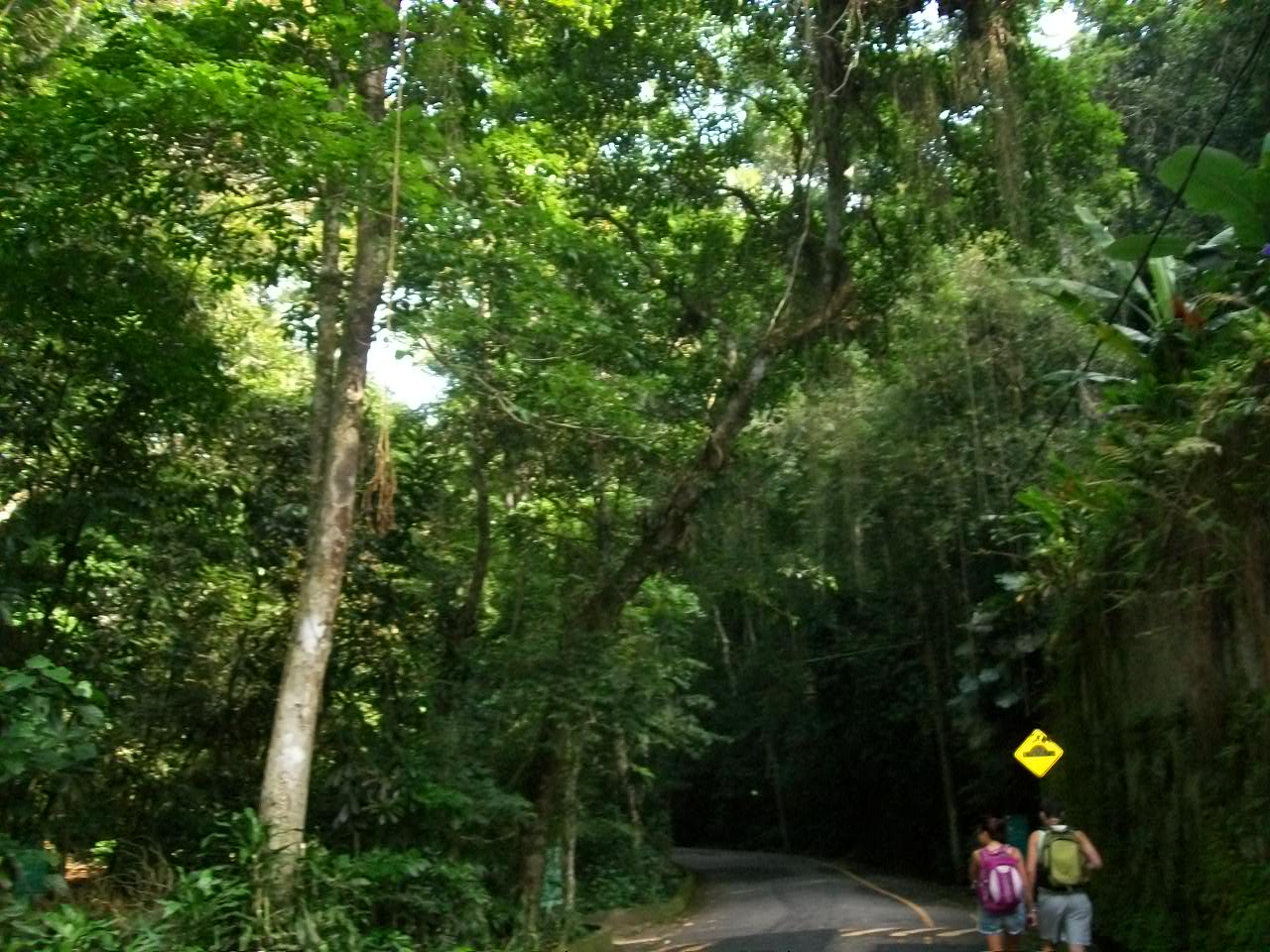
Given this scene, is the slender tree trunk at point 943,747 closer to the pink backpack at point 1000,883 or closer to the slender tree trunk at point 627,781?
the slender tree trunk at point 627,781

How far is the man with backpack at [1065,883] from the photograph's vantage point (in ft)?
33.4

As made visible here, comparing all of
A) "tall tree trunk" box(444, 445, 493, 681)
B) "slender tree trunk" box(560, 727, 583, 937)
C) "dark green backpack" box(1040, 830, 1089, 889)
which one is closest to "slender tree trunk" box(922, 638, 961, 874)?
"slender tree trunk" box(560, 727, 583, 937)

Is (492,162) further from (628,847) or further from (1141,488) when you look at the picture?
(628,847)

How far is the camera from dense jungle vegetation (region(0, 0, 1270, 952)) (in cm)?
1036

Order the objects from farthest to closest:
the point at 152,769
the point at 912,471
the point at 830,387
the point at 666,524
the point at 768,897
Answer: the point at 768,897 → the point at 912,471 → the point at 830,387 → the point at 666,524 → the point at 152,769

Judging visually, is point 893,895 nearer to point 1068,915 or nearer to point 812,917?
point 812,917

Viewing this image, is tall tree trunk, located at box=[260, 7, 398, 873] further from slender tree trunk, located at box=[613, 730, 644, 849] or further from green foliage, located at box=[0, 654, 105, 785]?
slender tree trunk, located at box=[613, 730, 644, 849]

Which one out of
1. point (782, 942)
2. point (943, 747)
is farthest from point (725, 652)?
point (782, 942)

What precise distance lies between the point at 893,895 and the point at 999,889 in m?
14.3

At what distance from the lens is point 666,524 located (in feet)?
49.5

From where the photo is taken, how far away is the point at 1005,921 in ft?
35.2

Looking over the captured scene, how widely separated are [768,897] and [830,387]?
10365mm

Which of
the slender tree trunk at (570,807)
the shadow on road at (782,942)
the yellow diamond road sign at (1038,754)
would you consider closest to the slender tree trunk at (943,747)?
the shadow on road at (782,942)

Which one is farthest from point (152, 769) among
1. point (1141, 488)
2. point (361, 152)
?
point (1141, 488)
